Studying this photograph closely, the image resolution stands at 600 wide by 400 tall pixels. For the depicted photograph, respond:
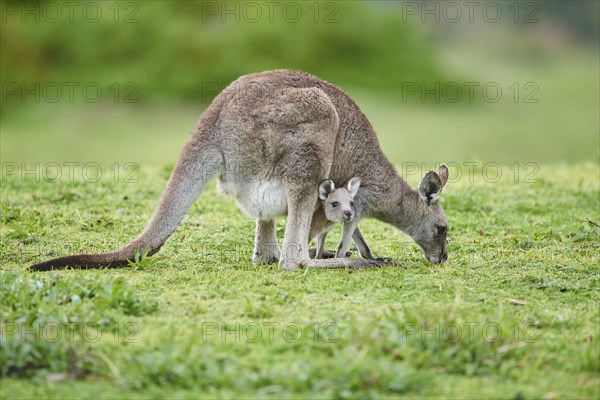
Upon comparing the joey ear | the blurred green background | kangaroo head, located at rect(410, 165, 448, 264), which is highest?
the blurred green background

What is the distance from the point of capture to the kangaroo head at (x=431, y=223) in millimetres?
6633

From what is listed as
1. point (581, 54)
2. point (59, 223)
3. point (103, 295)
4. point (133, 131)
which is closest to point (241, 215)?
point (59, 223)

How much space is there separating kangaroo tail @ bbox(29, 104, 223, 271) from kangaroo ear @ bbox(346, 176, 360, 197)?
3.32 feet

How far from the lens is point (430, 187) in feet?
22.0

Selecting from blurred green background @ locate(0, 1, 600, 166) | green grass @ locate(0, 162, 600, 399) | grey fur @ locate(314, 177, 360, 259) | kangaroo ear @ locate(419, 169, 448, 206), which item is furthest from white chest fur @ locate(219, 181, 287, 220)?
blurred green background @ locate(0, 1, 600, 166)

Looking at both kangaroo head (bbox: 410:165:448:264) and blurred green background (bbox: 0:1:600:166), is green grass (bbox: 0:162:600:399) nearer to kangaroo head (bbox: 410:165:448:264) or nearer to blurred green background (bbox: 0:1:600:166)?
kangaroo head (bbox: 410:165:448:264)

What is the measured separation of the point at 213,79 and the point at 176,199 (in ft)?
41.4

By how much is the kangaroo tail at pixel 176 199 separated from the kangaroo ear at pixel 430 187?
5.38 feet

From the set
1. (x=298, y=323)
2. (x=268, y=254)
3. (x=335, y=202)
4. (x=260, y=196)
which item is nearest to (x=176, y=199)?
(x=260, y=196)

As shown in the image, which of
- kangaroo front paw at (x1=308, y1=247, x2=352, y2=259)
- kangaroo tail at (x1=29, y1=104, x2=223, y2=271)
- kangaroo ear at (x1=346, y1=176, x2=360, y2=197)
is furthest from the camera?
kangaroo front paw at (x1=308, y1=247, x2=352, y2=259)

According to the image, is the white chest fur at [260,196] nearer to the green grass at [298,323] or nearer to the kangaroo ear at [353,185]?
the green grass at [298,323]

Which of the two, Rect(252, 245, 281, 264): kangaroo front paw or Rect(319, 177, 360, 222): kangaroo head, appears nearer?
Rect(319, 177, 360, 222): kangaroo head

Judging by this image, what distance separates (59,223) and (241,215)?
166 centimetres

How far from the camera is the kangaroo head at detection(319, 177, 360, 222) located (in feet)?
20.5
